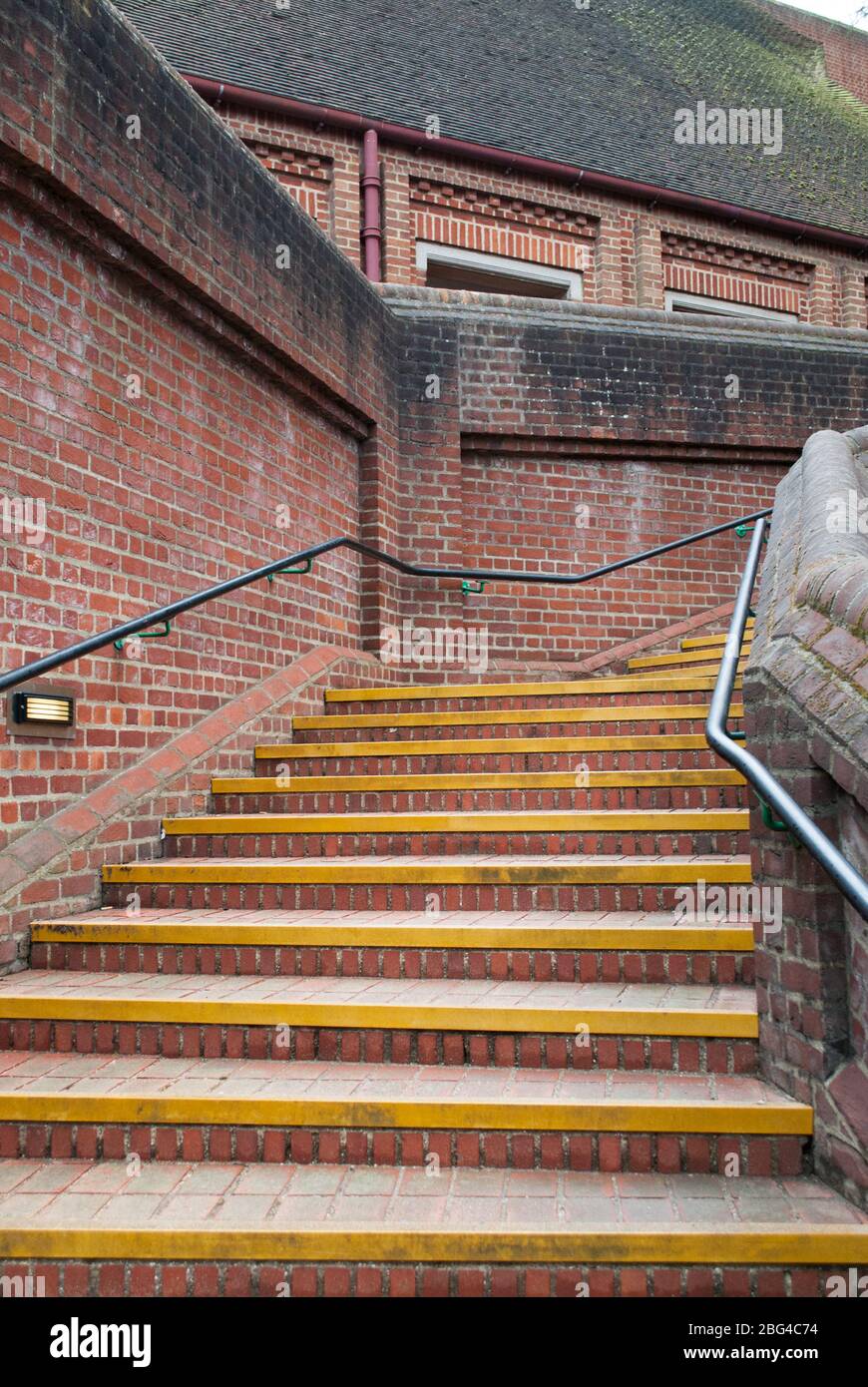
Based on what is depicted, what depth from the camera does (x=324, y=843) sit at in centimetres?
Answer: 459

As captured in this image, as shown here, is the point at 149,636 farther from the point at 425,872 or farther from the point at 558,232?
the point at 558,232

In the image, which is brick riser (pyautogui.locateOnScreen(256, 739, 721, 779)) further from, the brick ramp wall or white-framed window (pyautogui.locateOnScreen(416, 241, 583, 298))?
white-framed window (pyautogui.locateOnScreen(416, 241, 583, 298))

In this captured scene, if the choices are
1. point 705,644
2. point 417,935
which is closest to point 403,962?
point 417,935

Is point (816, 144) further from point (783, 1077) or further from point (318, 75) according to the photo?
point (783, 1077)

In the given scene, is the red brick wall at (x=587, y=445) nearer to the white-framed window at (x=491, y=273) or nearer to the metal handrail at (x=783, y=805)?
the white-framed window at (x=491, y=273)

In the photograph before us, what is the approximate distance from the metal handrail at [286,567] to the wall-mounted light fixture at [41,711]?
92mm

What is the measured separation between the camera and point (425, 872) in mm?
3953

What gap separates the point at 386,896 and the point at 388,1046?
92 cm

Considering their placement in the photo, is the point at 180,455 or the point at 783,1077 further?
the point at 180,455

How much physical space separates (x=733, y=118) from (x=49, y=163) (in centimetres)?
1472

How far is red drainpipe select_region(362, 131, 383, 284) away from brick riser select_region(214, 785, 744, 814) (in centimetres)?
770

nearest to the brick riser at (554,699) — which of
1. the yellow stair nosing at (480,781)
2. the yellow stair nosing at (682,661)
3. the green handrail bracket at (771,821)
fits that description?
the yellow stair nosing at (682,661)

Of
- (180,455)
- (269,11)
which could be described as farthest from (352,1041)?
A: (269,11)

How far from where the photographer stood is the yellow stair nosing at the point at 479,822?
414 centimetres
